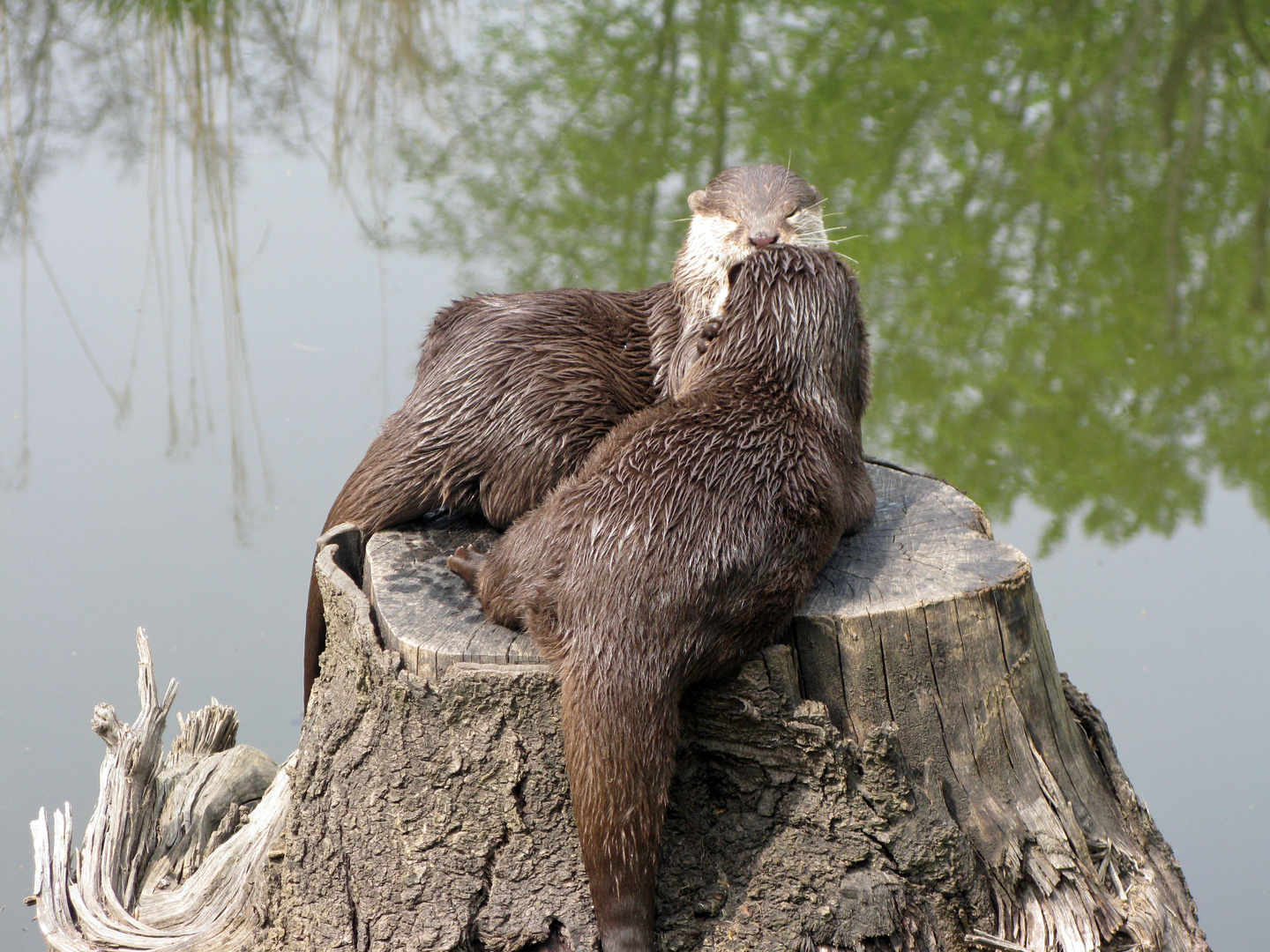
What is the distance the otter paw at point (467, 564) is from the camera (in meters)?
1.97

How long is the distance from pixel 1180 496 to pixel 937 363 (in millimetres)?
1057

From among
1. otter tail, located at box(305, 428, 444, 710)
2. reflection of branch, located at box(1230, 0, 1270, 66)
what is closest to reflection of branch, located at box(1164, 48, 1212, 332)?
reflection of branch, located at box(1230, 0, 1270, 66)

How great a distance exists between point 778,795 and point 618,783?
324mm

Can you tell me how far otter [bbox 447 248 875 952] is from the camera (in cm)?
163

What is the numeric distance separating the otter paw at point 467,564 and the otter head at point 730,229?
0.55 meters

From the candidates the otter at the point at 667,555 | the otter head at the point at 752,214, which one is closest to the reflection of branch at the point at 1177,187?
the otter head at the point at 752,214

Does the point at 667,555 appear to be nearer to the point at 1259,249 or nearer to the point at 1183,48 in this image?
the point at 1259,249

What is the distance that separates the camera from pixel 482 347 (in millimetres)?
2207

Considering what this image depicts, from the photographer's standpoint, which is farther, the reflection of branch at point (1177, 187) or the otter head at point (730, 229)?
the reflection of branch at point (1177, 187)

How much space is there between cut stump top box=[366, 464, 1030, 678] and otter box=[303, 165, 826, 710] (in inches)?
4.2

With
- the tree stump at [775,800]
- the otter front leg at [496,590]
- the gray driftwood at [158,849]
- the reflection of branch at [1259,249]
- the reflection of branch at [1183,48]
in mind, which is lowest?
the gray driftwood at [158,849]

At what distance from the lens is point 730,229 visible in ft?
8.30

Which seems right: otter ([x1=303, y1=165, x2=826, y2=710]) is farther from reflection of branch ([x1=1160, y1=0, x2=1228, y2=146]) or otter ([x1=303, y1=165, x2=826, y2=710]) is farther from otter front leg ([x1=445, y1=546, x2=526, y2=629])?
reflection of branch ([x1=1160, y1=0, x2=1228, y2=146])

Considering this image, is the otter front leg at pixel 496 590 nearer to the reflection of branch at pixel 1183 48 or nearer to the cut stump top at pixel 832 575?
the cut stump top at pixel 832 575
